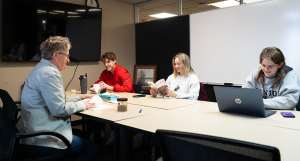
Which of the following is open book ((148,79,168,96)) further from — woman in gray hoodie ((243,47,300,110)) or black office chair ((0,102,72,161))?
black office chair ((0,102,72,161))

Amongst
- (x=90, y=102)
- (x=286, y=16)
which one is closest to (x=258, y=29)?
(x=286, y=16)

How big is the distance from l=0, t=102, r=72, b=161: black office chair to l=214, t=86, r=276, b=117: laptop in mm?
1274

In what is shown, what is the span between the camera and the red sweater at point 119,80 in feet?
11.5

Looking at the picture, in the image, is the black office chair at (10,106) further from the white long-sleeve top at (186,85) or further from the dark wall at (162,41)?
the dark wall at (162,41)

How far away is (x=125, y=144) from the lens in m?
1.78

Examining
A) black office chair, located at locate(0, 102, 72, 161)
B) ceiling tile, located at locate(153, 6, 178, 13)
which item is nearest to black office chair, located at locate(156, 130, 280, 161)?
black office chair, located at locate(0, 102, 72, 161)

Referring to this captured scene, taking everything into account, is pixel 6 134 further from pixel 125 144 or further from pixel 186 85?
pixel 186 85

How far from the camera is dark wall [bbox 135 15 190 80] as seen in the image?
471 cm

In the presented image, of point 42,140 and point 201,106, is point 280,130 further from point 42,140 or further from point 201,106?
point 42,140

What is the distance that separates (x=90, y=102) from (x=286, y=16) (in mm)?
3128

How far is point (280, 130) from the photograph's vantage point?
1428 mm

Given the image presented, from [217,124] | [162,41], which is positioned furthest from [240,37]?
[217,124]

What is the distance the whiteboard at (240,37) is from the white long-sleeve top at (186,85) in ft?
4.06

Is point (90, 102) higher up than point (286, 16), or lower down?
lower down
